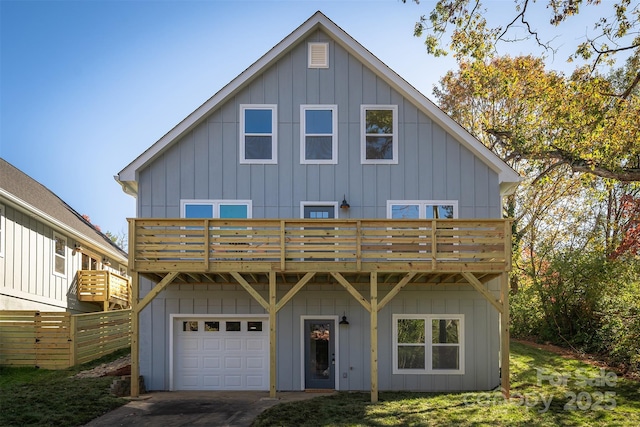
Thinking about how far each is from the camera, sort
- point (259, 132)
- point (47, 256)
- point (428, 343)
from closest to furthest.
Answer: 1. point (428, 343)
2. point (259, 132)
3. point (47, 256)

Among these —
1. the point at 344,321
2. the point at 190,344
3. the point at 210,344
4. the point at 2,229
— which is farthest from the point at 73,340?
the point at 344,321

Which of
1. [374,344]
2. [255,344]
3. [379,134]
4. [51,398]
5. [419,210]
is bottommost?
[51,398]

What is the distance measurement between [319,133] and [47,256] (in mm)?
11408

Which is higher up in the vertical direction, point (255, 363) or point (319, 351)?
point (319, 351)

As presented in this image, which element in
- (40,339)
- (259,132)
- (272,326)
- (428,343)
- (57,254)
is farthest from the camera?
(57,254)

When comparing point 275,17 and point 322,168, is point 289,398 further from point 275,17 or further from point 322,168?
point 275,17

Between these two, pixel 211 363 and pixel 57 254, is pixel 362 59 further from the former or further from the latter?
pixel 57 254

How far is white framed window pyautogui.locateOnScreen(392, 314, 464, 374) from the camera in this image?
616 inches

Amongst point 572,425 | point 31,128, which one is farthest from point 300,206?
point 31,128

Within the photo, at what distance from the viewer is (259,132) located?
53.3 feet

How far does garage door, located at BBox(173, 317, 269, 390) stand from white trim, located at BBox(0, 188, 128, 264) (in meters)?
6.73

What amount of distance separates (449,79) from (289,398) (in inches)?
729

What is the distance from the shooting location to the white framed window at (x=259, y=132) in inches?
636

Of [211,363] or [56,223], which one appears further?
[56,223]
